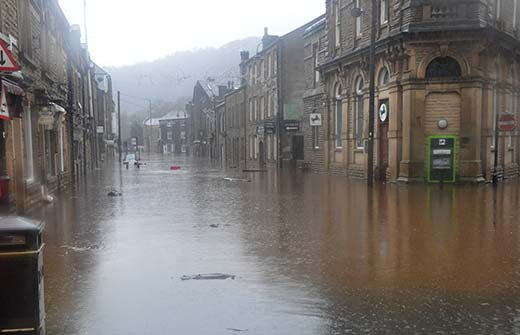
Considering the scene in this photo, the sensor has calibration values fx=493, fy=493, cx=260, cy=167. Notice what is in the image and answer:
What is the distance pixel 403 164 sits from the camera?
20281 millimetres

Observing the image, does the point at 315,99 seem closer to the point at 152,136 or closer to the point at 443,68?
the point at 443,68

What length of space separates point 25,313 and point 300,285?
10.9ft

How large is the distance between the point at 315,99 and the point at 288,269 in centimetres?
2584

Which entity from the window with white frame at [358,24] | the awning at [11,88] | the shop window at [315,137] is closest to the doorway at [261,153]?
the shop window at [315,137]

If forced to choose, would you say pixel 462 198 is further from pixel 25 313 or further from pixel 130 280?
pixel 25 313

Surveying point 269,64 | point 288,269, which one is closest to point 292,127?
point 269,64

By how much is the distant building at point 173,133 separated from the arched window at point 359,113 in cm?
9091

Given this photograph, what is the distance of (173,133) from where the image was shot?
118500 mm

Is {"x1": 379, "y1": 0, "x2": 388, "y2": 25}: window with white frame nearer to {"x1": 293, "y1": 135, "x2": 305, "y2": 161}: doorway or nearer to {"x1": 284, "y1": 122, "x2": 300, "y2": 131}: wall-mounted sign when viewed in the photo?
{"x1": 284, "y1": 122, "x2": 300, "y2": 131}: wall-mounted sign

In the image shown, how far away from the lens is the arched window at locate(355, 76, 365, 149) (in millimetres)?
24484

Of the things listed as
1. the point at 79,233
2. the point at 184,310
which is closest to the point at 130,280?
the point at 184,310

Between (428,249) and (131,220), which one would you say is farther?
(131,220)

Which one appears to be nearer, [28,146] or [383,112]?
[28,146]

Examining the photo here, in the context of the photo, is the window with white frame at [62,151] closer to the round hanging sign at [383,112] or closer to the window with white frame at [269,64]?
the round hanging sign at [383,112]
